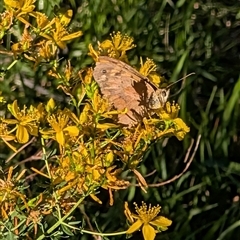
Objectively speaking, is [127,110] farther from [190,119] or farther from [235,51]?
[235,51]

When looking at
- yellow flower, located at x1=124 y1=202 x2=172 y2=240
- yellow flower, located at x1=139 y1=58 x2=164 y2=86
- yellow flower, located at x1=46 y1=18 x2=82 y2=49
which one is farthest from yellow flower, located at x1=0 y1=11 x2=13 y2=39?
yellow flower, located at x1=124 y1=202 x2=172 y2=240

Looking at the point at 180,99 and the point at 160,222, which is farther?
the point at 180,99

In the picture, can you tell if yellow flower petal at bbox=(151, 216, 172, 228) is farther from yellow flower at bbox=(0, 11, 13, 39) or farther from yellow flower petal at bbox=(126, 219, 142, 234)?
yellow flower at bbox=(0, 11, 13, 39)

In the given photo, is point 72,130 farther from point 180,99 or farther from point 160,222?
point 180,99

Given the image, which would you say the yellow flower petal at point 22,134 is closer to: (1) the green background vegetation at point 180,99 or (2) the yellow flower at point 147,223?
(2) the yellow flower at point 147,223

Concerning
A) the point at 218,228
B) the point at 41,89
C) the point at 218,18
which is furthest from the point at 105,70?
the point at 218,18

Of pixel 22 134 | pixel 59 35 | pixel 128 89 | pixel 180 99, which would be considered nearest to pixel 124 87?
pixel 128 89
